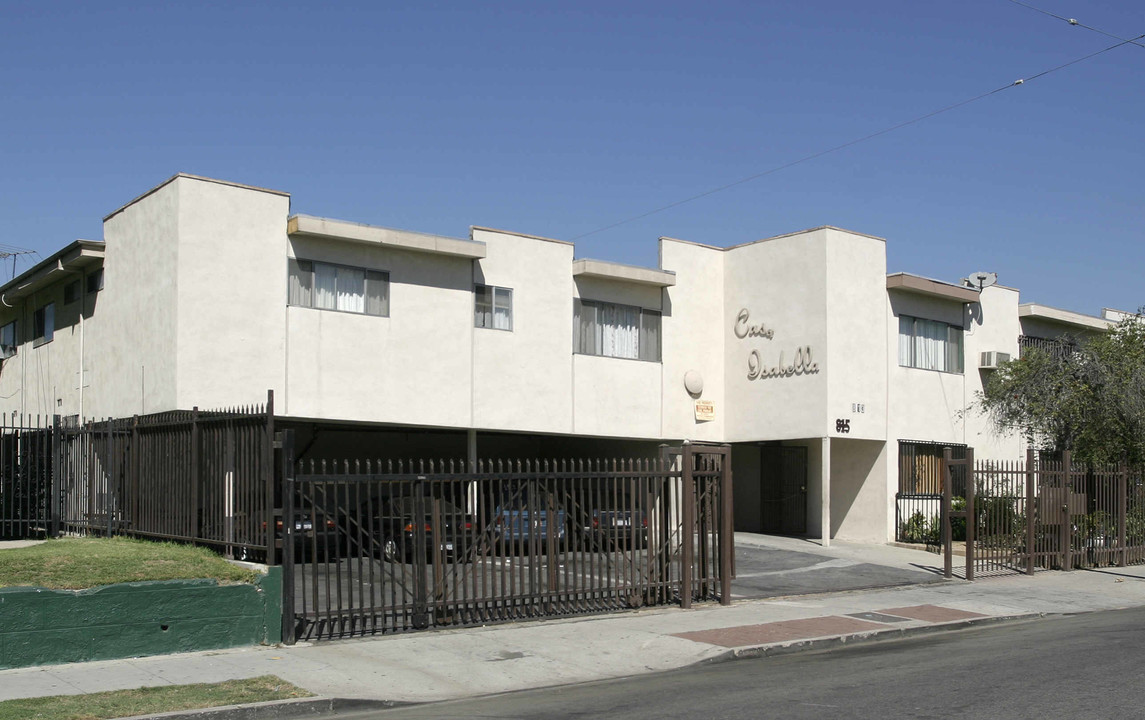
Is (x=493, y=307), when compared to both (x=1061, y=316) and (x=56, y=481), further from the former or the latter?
(x=1061, y=316)

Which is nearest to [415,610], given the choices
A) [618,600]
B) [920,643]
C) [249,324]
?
[618,600]

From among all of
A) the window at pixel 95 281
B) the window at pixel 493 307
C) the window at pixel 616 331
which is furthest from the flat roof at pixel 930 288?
the window at pixel 95 281

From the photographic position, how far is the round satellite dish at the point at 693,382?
28.2 metres

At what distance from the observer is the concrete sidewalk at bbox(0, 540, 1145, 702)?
10.4 metres

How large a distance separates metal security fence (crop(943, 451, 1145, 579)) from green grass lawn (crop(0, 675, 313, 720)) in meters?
13.2

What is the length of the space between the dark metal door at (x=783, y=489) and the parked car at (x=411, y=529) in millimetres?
17046

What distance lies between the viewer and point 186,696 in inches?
377

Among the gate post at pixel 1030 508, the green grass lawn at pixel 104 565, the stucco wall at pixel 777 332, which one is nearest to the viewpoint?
the green grass lawn at pixel 104 565

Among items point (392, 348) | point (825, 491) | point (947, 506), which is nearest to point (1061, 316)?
point (825, 491)

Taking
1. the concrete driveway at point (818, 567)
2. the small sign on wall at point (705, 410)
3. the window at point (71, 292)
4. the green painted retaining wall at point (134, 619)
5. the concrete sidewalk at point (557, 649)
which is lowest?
the concrete driveway at point (818, 567)

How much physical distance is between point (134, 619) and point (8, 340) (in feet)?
74.9

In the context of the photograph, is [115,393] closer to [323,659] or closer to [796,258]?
[323,659]

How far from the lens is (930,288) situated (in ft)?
92.2

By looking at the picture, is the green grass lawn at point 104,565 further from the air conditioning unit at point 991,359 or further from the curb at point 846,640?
the air conditioning unit at point 991,359
